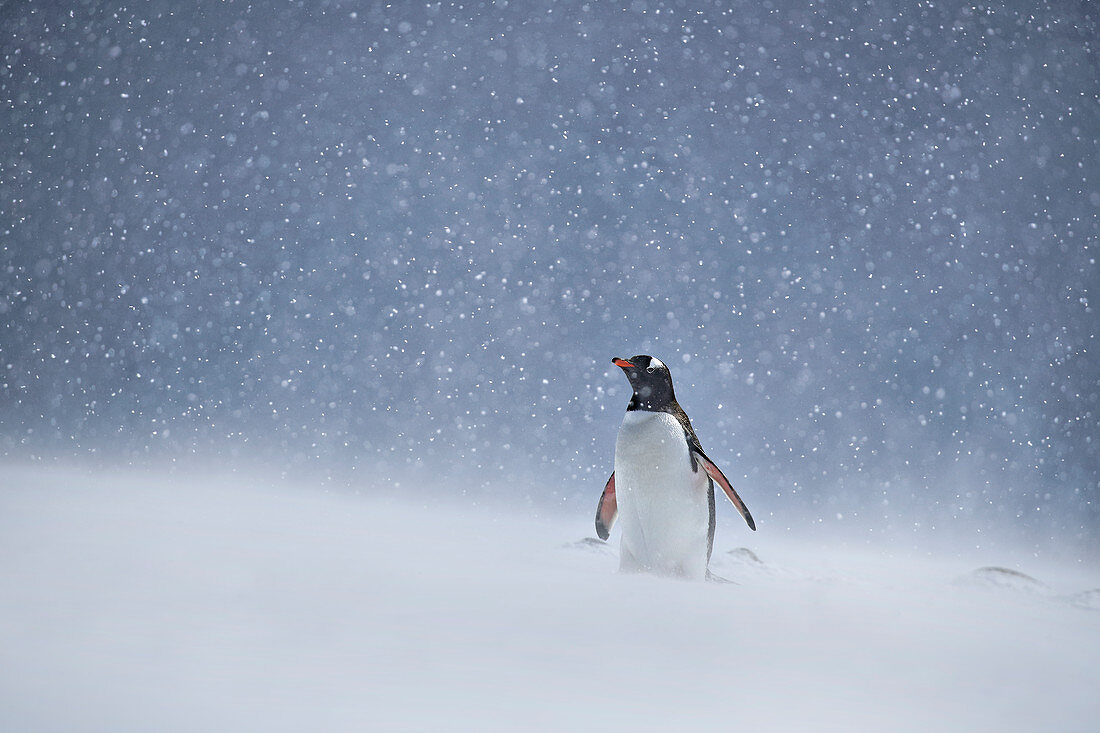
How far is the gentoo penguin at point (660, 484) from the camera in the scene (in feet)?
10.4

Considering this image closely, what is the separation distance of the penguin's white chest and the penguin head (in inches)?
2.8

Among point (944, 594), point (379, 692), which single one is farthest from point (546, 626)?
point (944, 594)

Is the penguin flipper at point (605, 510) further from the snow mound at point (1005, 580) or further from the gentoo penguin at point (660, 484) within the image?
the snow mound at point (1005, 580)

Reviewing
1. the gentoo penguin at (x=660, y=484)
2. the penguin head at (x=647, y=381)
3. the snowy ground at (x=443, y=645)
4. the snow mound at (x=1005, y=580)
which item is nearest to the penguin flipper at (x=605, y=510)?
the gentoo penguin at (x=660, y=484)

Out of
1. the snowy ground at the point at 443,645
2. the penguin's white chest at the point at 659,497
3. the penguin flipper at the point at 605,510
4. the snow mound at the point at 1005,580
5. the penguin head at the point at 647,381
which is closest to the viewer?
the snowy ground at the point at 443,645

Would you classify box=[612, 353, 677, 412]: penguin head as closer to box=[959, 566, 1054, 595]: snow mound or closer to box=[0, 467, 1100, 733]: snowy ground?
box=[0, 467, 1100, 733]: snowy ground

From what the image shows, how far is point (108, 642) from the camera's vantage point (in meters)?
1.31

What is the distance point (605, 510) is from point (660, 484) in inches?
23.3

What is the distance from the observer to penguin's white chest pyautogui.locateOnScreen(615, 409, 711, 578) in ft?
10.4

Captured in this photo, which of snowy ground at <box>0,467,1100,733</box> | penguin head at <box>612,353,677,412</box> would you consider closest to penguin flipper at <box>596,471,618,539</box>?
penguin head at <box>612,353,677,412</box>

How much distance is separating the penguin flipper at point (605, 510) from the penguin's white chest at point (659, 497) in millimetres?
331

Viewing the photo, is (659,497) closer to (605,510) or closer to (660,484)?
(660,484)

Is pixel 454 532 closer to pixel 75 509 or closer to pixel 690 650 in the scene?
pixel 75 509

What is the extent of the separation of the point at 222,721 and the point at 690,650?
104 cm
